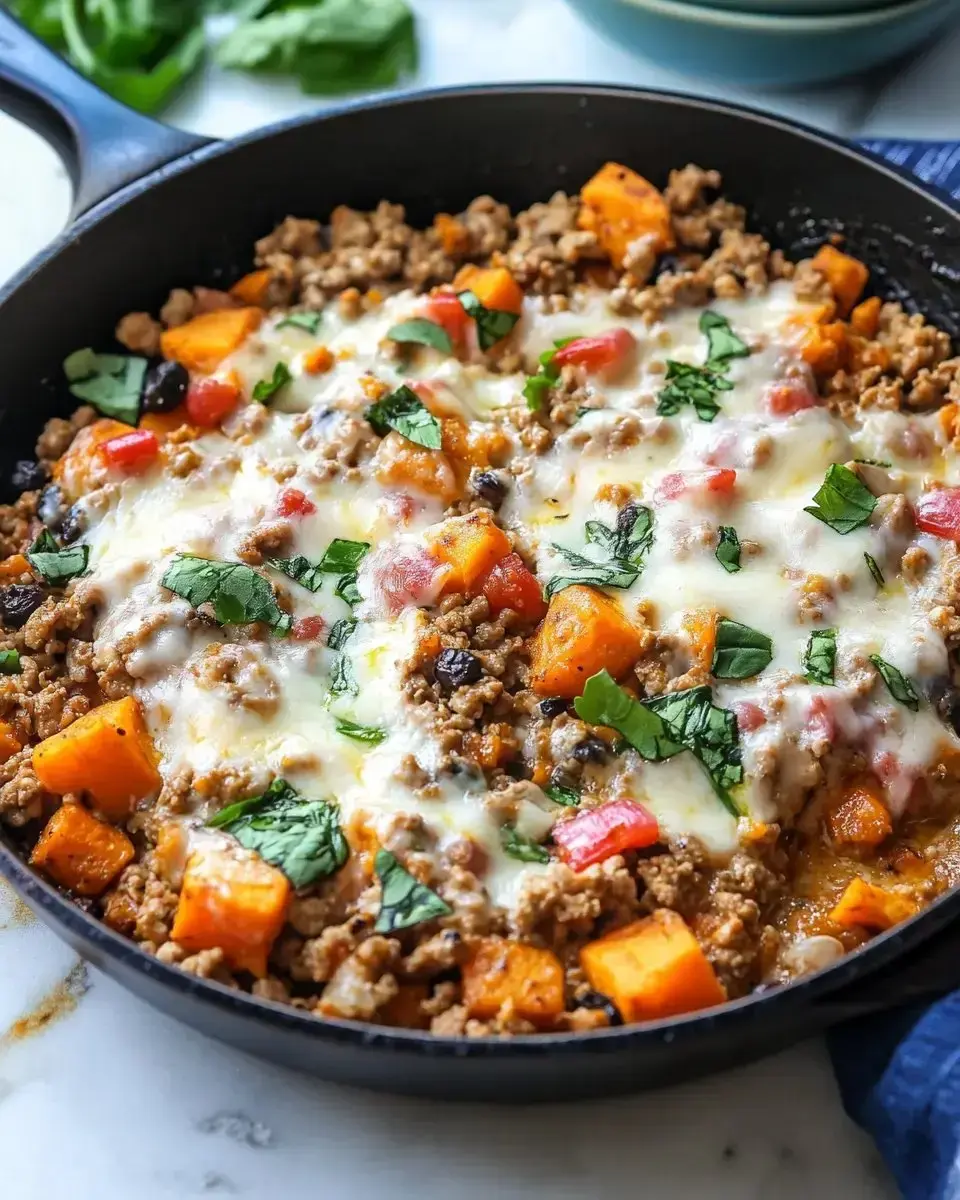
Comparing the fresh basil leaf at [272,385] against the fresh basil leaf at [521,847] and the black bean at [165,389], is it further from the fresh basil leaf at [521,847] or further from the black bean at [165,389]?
the fresh basil leaf at [521,847]

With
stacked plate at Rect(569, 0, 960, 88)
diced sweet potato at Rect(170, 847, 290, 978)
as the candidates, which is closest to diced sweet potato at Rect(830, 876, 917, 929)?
diced sweet potato at Rect(170, 847, 290, 978)

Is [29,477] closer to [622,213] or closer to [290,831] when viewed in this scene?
[290,831]

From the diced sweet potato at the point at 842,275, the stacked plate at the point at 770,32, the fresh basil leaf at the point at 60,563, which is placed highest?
the stacked plate at the point at 770,32

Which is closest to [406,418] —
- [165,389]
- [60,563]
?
[165,389]

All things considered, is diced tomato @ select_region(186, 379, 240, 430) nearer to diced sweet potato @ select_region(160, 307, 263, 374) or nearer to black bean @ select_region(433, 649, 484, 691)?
diced sweet potato @ select_region(160, 307, 263, 374)

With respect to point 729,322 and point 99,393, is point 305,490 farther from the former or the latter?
point 729,322

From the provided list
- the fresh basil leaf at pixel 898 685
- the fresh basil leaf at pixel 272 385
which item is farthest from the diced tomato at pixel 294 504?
the fresh basil leaf at pixel 898 685
